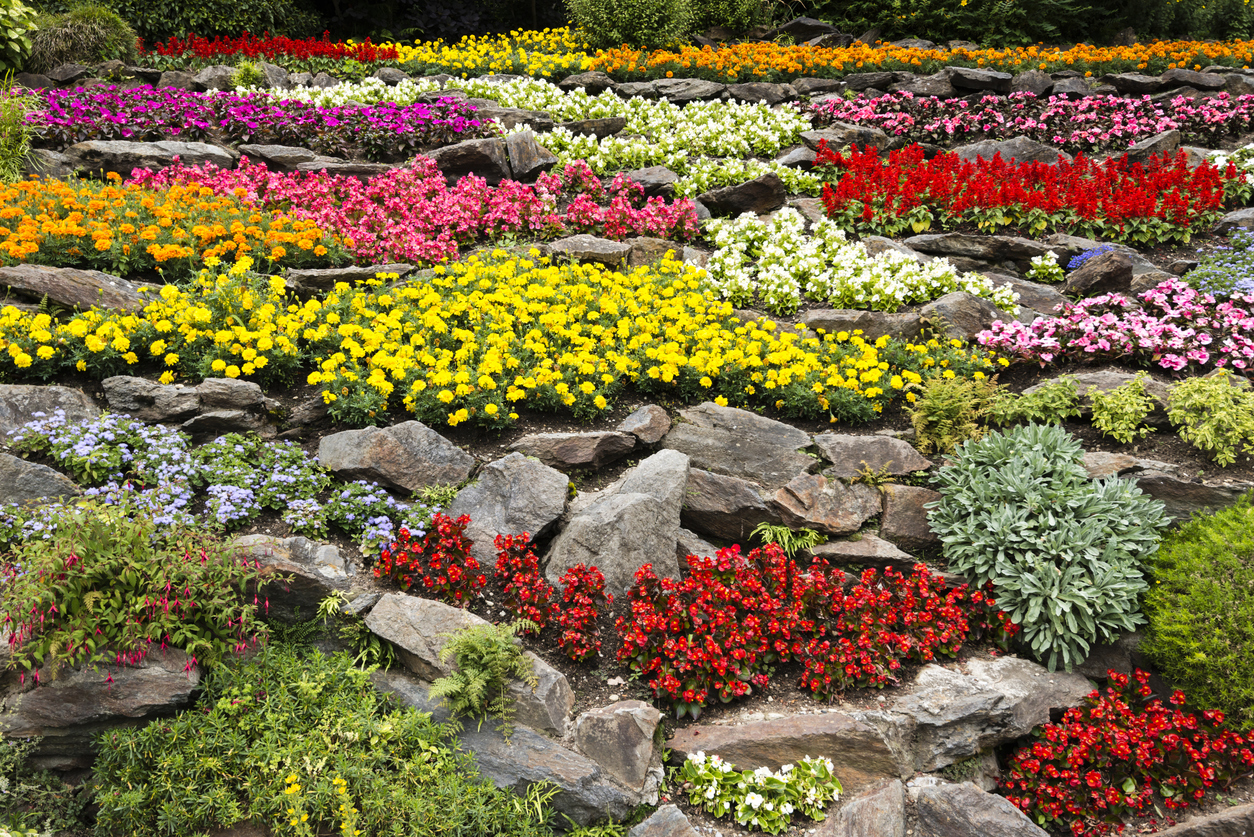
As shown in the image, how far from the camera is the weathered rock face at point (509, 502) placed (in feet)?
16.5

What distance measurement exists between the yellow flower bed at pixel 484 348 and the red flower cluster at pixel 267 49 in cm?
1008

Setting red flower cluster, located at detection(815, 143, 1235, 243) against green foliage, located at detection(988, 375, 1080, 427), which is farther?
red flower cluster, located at detection(815, 143, 1235, 243)

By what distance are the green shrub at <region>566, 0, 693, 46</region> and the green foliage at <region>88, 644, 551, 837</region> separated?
54.3 ft

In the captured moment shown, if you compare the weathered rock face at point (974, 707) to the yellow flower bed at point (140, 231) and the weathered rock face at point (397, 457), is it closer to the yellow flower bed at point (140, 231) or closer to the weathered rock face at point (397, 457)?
the weathered rock face at point (397, 457)

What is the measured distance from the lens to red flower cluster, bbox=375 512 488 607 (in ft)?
15.1

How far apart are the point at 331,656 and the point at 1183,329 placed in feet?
24.3

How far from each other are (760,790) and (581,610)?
1.38 metres

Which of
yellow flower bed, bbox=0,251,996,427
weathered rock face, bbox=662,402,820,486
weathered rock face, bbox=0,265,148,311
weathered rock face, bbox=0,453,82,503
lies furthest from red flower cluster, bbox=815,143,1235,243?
weathered rock face, bbox=0,453,82,503

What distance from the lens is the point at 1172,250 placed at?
29.3 feet

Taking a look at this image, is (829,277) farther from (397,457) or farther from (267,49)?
(267,49)

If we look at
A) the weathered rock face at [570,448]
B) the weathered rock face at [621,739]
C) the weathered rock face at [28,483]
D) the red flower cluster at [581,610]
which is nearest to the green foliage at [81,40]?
the weathered rock face at [28,483]

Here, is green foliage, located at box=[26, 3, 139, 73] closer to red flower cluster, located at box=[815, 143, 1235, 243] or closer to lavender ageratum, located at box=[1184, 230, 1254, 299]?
red flower cluster, located at box=[815, 143, 1235, 243]

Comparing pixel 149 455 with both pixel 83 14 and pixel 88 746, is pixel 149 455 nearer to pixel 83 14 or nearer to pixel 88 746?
pixel 88 746

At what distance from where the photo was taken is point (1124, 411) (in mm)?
5625
